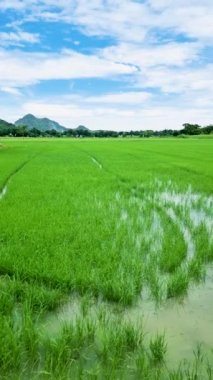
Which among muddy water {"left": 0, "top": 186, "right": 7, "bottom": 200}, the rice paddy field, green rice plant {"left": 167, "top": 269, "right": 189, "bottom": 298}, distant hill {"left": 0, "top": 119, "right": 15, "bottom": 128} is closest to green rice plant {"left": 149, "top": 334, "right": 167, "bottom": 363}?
the rice paddy field

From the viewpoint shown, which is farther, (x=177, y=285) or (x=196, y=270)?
(x=196, y=270)

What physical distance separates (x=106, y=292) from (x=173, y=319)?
718 millimetres

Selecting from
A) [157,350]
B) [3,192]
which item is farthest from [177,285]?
[3,192]

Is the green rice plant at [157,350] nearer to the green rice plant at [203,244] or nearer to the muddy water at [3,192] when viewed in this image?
the green rice plant at [203,244]

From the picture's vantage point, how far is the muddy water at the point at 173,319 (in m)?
3.16

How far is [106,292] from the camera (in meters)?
4.00

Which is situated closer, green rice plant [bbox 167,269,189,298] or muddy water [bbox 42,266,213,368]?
muddy water [bbox 42,266,213,368]

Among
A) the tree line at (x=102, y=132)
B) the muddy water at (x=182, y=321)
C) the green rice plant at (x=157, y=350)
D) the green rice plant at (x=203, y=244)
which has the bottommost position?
the tree line at (x=102, y=132)

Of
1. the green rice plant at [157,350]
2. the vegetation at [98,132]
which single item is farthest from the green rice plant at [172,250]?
the vegetation at [98,132]

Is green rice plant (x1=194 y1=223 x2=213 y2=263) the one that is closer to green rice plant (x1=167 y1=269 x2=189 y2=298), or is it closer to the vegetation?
green rice plant (x1=167 y1=269 x2=189 y2=298)

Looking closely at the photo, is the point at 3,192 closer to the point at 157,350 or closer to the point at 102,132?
the point at 157,350

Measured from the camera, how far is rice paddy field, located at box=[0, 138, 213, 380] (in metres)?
2.90

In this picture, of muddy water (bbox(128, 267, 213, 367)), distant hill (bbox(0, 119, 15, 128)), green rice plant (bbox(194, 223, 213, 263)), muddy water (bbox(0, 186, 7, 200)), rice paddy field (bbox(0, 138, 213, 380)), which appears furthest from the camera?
distant hill (bbox(0, 119, 15, 128))

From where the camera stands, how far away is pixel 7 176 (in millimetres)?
14281
